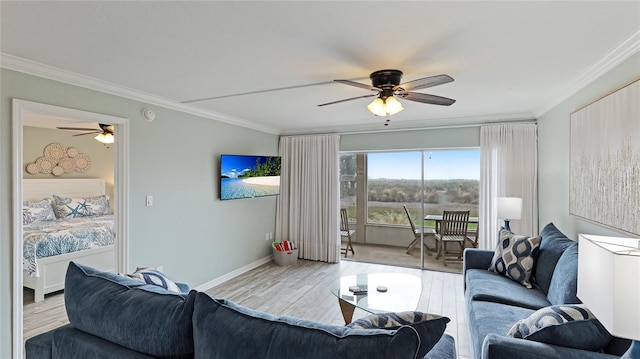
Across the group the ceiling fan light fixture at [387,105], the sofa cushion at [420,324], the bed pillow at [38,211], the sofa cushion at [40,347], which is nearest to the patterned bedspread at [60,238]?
the bed pillow at [38,211]

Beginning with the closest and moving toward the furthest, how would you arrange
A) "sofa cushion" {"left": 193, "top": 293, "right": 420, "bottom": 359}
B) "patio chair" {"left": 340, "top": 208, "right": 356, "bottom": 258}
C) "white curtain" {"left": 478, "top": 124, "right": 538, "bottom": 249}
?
"sofa cushion" {"left": 193, "top": 293, "right": 420, "bottom": 359} → "white curtain" {"left": 478, "top": 124, "right": 538, "bottom": 249} → "patio chair" {"left": 340, "top": 208, "right": 356, "bottom": 258}

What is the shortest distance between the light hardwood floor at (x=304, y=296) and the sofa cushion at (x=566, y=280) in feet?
2.89

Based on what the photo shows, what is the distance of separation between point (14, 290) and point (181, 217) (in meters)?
1.65

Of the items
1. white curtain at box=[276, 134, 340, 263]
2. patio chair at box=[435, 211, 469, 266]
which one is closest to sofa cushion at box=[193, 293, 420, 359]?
white curtain at box=[276, 134, 340, 263]

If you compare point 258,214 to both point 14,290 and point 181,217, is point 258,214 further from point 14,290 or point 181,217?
point 14,290

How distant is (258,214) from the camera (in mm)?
5406

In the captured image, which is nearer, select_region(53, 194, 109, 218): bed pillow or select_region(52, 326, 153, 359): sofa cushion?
select_region(52, 326, 153, 359): sofa cushion

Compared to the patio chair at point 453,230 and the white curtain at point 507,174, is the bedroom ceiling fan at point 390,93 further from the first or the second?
the patio chair at point 453,230

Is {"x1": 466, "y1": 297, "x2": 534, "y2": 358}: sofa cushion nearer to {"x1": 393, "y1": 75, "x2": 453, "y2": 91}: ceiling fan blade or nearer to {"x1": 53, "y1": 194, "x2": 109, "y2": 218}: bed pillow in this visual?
{"x1": 393, "y1": 75, "x2": 453, "y2": 91}: ceiling fan blade

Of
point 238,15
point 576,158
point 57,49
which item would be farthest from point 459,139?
point 57,49

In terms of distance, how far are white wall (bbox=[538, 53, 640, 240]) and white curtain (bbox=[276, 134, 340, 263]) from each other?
2.98m

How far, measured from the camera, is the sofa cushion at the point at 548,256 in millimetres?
2635

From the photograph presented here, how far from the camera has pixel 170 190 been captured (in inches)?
149

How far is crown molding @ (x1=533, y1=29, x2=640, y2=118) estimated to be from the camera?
2.05m
